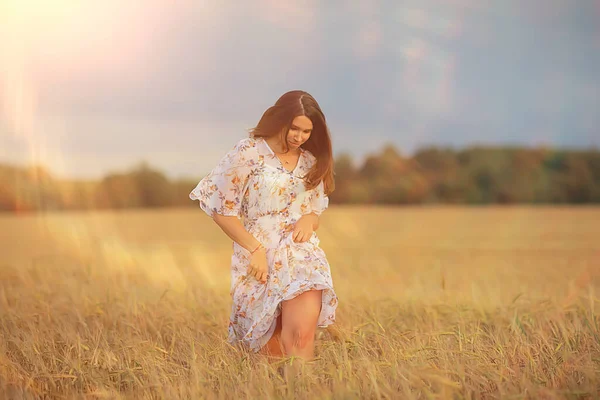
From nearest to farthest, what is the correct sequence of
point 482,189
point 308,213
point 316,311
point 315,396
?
1. point 315,396
2. point 316,311
3. point 308,213
4. point 482,189

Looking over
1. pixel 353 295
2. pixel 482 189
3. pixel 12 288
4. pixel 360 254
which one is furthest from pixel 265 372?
pixel 482 189

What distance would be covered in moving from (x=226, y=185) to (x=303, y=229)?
46 cm

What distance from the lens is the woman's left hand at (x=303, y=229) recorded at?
3.30 metres

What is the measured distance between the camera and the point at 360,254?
10.6 meters

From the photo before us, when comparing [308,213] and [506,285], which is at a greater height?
[308,213]

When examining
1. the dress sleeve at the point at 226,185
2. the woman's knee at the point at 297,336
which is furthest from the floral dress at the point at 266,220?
the woman's knee at the point at 297,336

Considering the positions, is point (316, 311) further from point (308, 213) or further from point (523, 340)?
point (523, 340)

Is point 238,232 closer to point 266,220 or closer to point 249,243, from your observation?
point 249,243

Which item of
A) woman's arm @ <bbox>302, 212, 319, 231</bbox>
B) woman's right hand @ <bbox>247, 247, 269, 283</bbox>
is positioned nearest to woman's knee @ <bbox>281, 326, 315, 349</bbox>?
woman's right hand @ <bbox>247, 247, 269, 283</bbox>

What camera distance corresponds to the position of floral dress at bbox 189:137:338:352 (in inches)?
128

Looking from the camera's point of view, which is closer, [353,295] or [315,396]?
[315,396]

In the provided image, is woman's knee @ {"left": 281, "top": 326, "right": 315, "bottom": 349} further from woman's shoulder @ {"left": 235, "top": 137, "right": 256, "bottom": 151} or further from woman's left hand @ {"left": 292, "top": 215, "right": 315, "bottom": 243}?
woman's shoulder @ {"left": 235, "top": 137, "right": 256, "bottom": 151}

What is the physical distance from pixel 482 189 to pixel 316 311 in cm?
1495

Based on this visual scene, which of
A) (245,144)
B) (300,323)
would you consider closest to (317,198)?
(245,144)
